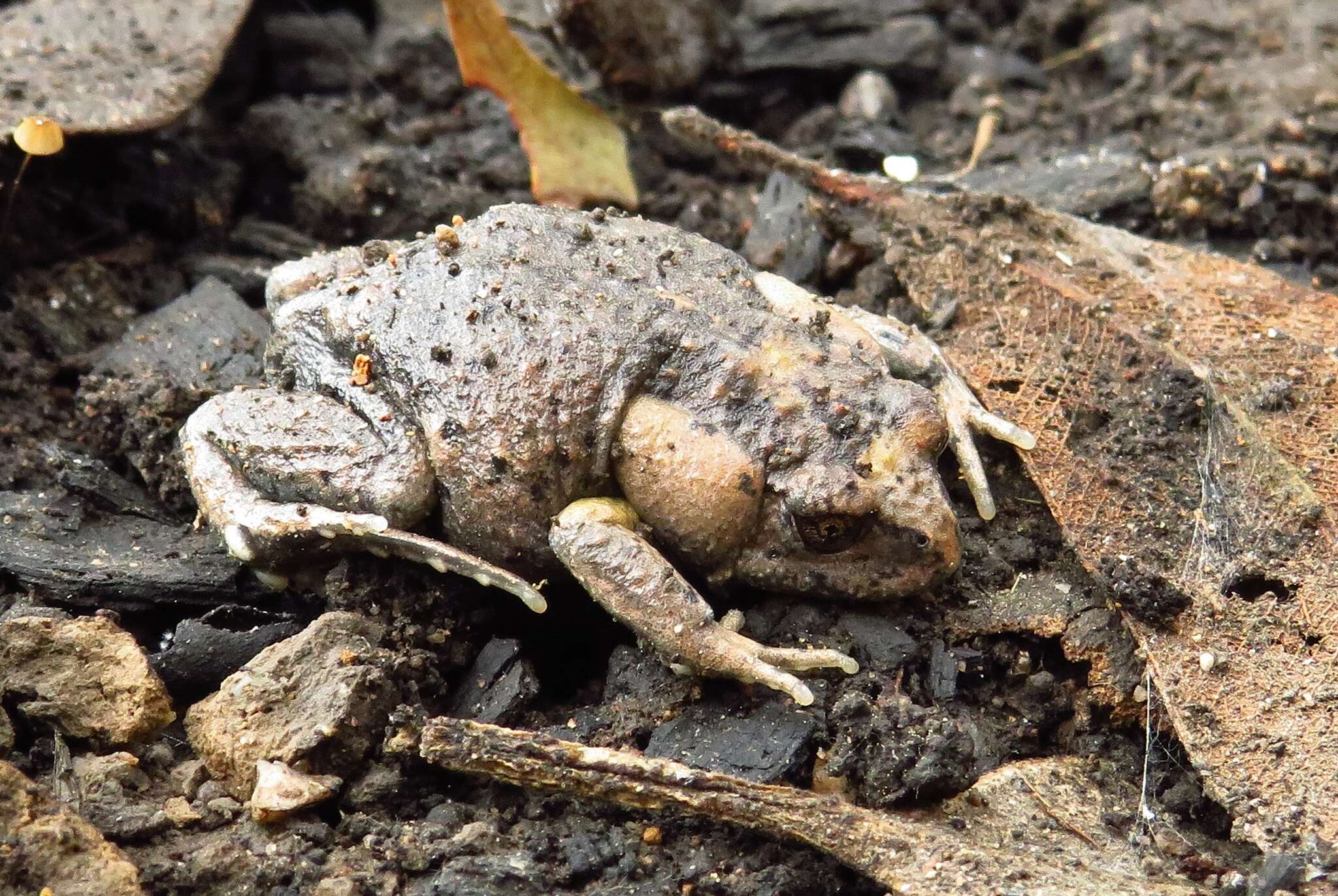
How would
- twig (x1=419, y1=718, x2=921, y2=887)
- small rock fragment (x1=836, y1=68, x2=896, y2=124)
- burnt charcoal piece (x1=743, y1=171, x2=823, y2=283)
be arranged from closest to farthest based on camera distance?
twig (x1=419, y1=718, x2=921, y2=887), burnt charcoal piece (x1=743, y1=171, x2=823, y2=283), small rock fragment (x1=836, y1=68, x2=896, y2=124)

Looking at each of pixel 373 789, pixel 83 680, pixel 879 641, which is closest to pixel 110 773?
pixel 83 680

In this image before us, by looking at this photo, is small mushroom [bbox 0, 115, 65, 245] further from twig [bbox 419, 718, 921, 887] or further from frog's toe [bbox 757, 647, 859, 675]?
frog's toe [bbox 757, 647, 859, 675]

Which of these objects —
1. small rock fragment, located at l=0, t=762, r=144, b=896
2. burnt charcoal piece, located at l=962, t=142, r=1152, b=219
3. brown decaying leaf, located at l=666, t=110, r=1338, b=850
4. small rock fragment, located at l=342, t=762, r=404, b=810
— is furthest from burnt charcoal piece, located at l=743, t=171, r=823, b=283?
small rock fragment, located at l=0, t=762, r=144, b=896

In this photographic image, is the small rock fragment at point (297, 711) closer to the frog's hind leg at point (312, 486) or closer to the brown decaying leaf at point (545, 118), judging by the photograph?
the frog's hind leg at point (312, 486)

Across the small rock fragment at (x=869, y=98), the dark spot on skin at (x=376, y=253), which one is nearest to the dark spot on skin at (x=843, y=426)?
the dark spot on skin at (x=376, y=253)

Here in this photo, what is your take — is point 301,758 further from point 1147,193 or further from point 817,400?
point 1147,193

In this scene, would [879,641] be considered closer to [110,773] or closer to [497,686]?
[497,686]
